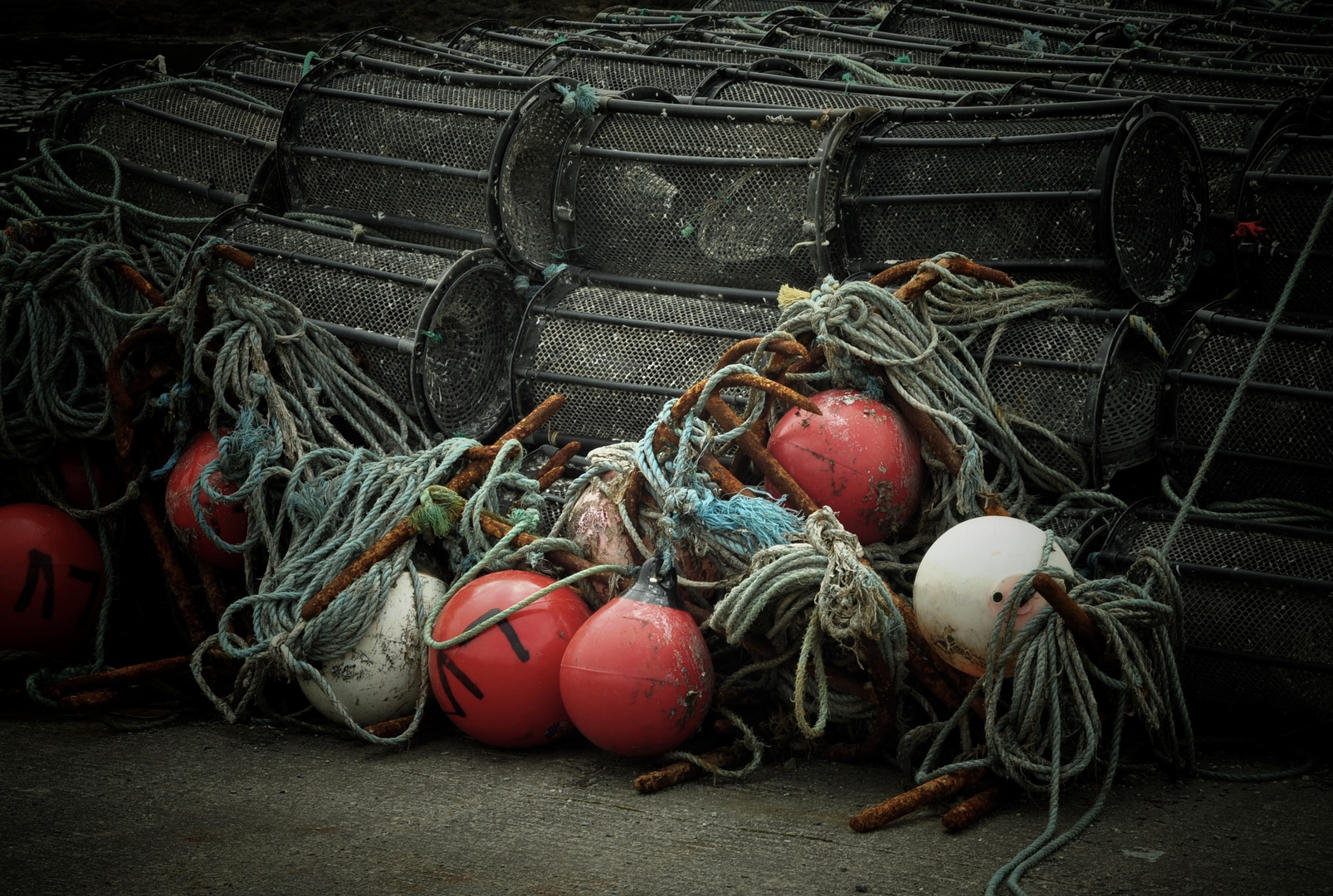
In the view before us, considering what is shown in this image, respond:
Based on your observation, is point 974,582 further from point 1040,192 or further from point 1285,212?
point 1285,212

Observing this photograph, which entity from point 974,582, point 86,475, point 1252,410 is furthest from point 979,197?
point 86,475

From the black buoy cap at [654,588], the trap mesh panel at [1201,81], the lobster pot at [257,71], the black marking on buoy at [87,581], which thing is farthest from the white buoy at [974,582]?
the lobster pot at [257,71]

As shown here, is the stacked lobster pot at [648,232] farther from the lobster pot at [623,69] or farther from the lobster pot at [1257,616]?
the lobster pot at [1257,616]

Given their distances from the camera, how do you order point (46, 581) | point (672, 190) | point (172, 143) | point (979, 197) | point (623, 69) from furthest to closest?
1. point (623, 69)
2. point (172, 143)
3. point (672, 190)
4. point (979, 197)
5. point (46, 581)

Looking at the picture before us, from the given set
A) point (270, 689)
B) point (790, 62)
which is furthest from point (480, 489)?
point (790, 62)

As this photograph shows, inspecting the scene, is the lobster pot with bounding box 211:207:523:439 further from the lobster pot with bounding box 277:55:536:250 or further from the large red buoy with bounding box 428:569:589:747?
the large red buoy with bounding box 428:569:589:747

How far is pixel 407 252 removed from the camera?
14.7 feet

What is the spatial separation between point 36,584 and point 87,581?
187mm

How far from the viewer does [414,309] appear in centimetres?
415

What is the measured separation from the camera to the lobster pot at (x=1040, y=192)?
3.75 m

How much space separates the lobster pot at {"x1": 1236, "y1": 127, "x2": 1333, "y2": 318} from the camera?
3701 mm

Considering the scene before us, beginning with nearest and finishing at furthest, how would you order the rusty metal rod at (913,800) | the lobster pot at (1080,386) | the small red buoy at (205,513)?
1. the rusty metal rod at (913,800)
2. the lobster pot at (1080,386)
3. the small red buoy at (205,513)

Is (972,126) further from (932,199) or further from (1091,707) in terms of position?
(1091,707)

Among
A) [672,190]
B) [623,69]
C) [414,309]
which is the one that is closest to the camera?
[414,309]
